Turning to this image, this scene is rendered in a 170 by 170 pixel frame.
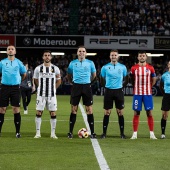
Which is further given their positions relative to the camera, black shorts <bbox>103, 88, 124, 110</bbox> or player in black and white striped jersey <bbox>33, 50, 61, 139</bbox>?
black shorts <bbox>103, 88, 124, 110</bbox>

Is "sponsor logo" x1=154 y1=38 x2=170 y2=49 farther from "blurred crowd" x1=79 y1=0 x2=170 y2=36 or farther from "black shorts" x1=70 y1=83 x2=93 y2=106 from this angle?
"black shorts" x1=70 y1=83 x2=93 y2=106

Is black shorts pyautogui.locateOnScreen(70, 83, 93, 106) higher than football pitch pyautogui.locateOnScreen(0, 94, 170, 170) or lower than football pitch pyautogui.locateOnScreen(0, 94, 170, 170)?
higher

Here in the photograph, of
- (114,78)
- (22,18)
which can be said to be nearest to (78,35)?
(22,18)

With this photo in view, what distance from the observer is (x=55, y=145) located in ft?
37.0

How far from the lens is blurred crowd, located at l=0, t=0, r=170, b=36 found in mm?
41562

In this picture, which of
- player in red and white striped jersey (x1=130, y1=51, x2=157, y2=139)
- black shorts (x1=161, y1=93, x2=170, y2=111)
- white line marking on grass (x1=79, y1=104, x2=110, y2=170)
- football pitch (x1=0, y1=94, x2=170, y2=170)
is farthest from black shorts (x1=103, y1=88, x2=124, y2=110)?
white line marking on grass (x1=79, y1=104, x2=110, y2=170)

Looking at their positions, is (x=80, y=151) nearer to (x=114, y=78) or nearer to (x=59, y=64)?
(x=114, y=78)

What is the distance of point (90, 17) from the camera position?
140 feet

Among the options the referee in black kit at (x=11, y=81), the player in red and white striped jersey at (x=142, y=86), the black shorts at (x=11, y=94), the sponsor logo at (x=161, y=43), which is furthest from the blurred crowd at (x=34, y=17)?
the player in red and white striped jersey at (x=142, y=86)

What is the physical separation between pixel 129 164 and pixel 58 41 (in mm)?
32629

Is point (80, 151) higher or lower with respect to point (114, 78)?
lower

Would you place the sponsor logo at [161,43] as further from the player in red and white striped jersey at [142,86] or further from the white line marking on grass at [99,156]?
the white line marking on grass at [99,156]

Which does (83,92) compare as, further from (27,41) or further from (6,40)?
(27,41)

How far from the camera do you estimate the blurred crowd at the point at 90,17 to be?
41562mm
